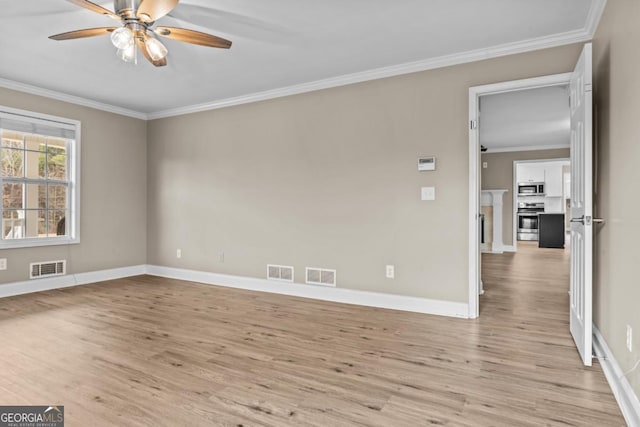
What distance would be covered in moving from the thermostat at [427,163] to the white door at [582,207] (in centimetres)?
115

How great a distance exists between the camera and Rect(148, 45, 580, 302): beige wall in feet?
11.9

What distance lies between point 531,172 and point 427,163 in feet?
31.9

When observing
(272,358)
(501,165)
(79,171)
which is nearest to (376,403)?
(272,358)

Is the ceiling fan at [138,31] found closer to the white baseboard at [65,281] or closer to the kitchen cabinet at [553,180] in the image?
the white baseboard at [65,281]

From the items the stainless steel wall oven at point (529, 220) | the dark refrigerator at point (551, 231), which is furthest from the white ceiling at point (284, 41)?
the stainless steel wall oven at point (529, 220)

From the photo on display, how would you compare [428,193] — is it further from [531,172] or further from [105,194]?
[531,172]

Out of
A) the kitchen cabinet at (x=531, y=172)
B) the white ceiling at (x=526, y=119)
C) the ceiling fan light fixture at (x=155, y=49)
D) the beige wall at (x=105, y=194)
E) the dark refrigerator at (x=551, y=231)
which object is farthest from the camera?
the kitchen cabinet at (x=531, y=172)

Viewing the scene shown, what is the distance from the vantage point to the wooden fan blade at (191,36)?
2569 millimetres

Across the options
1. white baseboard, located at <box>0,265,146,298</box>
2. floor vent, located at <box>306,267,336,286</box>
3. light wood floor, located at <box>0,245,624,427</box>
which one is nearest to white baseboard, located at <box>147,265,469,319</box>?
floor vent, located at <box>306,267,336,286</box>

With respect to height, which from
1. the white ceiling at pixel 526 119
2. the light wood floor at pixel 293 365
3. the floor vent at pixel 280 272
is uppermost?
the white ceiling at pixel 526 119

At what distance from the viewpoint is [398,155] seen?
12.8 ft

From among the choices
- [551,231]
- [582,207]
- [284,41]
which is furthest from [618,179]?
[551,231]

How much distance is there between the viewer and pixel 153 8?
7.53 feet

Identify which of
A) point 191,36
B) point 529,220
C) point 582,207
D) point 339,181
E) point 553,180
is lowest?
point 529,220
